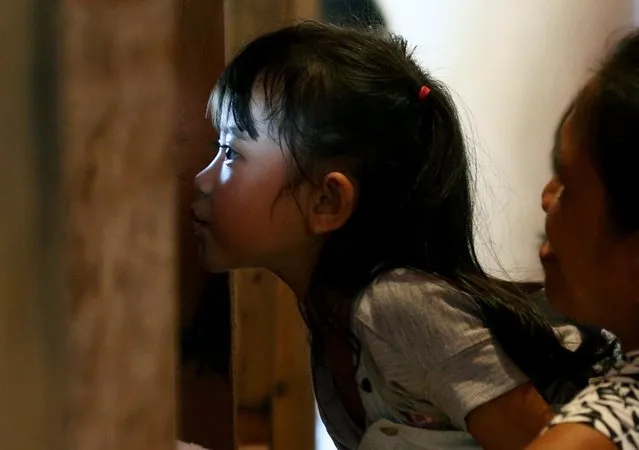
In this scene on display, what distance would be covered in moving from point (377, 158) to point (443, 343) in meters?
0.19

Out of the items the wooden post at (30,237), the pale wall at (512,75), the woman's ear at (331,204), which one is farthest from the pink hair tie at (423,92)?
the wooden post at (30,237)

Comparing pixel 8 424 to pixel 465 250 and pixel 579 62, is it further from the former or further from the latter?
pixel 579 62

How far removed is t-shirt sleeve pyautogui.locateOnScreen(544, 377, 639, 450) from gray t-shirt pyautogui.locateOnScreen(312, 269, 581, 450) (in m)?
0.16

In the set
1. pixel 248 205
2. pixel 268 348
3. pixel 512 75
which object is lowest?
pixel 268 348

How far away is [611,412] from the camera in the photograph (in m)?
A: 0.59

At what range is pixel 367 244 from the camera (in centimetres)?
87

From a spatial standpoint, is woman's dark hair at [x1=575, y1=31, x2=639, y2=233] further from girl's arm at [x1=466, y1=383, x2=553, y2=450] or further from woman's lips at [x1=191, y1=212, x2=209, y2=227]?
woman's lips at [x1=191, y1=212, x2=209, y2=227]

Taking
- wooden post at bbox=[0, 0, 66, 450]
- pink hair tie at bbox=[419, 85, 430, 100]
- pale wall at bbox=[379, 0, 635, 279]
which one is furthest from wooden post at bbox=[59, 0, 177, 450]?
pale wall at bbox=[379, 0, 635, 279]

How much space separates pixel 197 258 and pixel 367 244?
0.67 ft

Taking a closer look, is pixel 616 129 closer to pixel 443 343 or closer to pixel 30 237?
pixel 443 343

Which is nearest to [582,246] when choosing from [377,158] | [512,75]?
[377,158]

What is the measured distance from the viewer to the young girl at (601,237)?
1.90ft

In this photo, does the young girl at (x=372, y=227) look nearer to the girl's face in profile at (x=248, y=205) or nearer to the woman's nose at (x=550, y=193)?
the girl's face in profile at (x=248, y=205)

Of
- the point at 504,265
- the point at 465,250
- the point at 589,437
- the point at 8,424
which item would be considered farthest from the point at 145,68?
the point at 504,265
